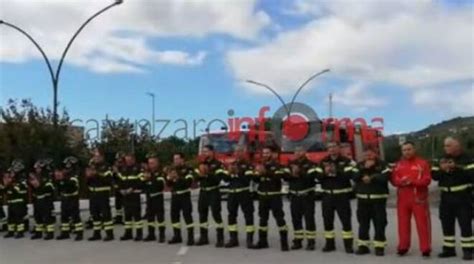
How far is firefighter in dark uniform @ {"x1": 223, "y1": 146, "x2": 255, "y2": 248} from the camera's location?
1533cm

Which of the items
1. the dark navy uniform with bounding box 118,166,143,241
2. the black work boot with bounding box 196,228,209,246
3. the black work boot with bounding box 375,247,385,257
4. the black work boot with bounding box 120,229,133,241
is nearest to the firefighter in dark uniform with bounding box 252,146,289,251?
the black work boot with bounding box 196,228,209,246

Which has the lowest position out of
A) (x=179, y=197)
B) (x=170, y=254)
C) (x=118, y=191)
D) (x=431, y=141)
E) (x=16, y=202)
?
(x=170, y=254)

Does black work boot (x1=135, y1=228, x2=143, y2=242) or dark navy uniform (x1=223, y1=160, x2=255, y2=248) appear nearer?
dark navy uniform (x1=223, y1=160, x2=255, y2=248)

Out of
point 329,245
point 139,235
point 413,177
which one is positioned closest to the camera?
point 413,177

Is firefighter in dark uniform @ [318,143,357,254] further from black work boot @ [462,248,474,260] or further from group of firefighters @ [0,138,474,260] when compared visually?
black work boot @ [462,248,474,260]

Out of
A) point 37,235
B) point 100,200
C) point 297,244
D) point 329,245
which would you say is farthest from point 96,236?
point 329,245

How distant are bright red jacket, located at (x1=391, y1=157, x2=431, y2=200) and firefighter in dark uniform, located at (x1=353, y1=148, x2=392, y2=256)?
0.20 m

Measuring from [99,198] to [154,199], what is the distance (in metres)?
1.51

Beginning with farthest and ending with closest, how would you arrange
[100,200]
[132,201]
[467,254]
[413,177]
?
[100,200] < [132,201] < [413,177] < [467,254]

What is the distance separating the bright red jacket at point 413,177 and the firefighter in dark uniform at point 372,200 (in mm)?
200

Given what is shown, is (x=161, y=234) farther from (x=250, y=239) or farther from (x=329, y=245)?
(x=329, y=245)

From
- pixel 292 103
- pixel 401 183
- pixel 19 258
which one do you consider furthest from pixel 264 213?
pixel 292 103

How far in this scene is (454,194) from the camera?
516 inches

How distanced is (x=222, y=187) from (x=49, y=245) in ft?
12.5
